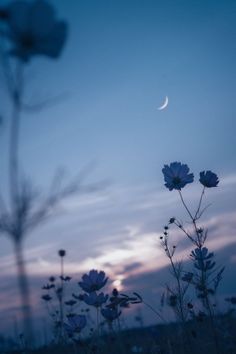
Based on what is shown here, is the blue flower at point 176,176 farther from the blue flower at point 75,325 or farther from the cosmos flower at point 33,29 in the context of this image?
the cosmos flower at point 33,29

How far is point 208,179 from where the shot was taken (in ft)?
15.9

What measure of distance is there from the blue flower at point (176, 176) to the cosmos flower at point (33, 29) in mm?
3602

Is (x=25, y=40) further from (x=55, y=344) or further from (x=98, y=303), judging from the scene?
(x=55, y=344)

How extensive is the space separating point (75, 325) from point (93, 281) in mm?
588

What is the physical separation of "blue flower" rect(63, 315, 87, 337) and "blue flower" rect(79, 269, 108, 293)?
44 cm

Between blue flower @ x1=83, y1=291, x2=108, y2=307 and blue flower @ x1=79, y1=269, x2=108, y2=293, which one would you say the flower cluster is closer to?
blue flower @ x1=79, y1=269, x2=108, y2=293

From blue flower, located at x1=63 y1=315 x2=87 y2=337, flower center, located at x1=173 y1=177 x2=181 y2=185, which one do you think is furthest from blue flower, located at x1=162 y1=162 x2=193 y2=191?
blue flower, located at x1=63 y1=315 x2=87 y2=337

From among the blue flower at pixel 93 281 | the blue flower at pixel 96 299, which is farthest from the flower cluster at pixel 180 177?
the blue flower at pixel 96 299

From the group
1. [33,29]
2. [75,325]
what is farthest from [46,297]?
[33,29]

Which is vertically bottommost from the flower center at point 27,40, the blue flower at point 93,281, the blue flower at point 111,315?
the blue flower at point 111,315

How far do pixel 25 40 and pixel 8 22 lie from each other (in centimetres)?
9

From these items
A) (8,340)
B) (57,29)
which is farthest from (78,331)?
(8,340)

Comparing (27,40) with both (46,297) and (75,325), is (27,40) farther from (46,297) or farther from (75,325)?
(46,297)

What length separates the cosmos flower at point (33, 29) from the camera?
52.4 inches
